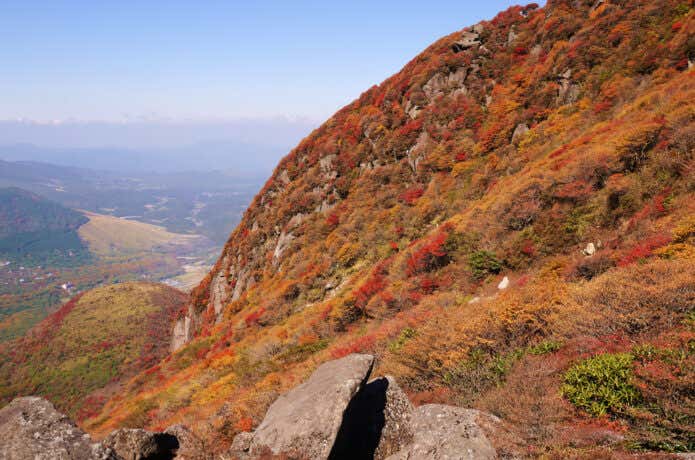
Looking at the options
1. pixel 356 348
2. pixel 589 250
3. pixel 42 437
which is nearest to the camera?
pixel 42 437

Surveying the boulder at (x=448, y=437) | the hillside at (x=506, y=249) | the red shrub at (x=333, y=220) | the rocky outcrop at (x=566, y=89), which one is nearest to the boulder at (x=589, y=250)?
the hillside at (x=506, y=249)

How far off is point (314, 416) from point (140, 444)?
3805 millimetres

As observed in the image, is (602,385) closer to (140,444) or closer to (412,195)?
(140,444)

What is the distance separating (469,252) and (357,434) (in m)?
10.4

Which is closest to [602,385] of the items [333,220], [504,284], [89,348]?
[504,284]

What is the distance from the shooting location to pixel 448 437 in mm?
5434

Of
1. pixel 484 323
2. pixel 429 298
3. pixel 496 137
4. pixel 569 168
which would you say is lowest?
pixel 429 298

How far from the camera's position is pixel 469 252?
49.3 ft

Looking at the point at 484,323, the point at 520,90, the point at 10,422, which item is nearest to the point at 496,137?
the point at 520,90

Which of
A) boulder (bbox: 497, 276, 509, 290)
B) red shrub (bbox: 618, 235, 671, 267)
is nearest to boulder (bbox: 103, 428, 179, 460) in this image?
boulder (bbox: 497, 276, 509, 290)

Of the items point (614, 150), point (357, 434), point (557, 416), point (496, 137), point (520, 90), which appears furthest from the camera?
point (520, 90)

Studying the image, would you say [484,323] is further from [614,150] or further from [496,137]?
[496,137]

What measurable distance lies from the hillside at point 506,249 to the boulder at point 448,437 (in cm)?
63

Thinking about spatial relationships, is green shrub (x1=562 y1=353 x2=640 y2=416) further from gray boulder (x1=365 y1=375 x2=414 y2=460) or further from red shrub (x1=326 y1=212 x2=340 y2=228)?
red shrub (x1=326 y1=212 x2=340 y2=228)
